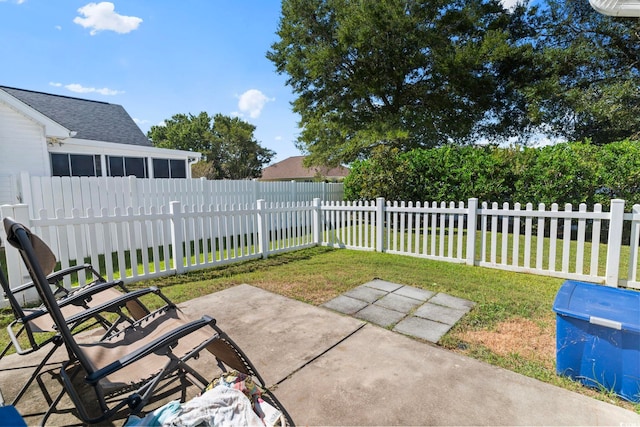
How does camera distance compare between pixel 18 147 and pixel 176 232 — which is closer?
pixel 176 232

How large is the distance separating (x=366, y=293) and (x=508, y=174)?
6.49 meters

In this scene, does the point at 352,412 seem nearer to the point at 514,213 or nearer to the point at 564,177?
the point at 514,213

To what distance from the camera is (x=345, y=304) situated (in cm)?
385

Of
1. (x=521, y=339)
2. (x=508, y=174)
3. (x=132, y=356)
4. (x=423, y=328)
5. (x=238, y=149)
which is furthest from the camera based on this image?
(x=238, y=149)

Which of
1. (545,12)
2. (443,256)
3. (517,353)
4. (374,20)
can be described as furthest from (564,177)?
(545,12)

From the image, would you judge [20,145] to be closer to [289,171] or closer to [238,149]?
[238,149]

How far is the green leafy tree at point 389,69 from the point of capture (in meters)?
14.1

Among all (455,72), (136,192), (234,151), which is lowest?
(136,192)

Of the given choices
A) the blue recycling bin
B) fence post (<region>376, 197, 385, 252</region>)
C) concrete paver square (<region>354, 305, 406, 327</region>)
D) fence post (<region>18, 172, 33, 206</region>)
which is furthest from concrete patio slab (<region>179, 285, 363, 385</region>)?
fence post (<region>18, 172, 33, 206</region>)

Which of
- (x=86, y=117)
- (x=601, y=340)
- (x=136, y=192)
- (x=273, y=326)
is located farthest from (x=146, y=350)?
(x=86, y=117)

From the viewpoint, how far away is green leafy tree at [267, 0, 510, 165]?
14.1m

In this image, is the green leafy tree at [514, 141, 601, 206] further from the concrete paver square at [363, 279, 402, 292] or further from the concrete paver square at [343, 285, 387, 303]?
the concrete paver square at [343, 285, 387, 303]

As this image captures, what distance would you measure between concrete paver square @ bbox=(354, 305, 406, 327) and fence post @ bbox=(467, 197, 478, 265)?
286 centimetres

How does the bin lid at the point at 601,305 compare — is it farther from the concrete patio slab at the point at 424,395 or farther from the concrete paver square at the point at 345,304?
the concrete paver square at the point at 345,304
